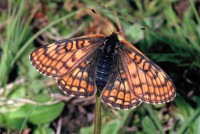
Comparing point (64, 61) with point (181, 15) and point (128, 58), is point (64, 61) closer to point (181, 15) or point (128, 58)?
point (128, 58)

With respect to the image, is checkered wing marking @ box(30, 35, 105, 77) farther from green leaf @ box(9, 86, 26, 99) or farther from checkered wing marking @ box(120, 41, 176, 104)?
green leaf @ box(9, 86, 26, 99)

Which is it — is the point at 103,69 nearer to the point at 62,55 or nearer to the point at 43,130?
the point at 62,55

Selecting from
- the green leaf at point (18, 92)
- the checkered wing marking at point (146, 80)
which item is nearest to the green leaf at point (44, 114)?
the green leaf at point (18, 92)

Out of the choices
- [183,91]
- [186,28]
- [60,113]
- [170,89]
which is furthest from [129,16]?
[170,89]

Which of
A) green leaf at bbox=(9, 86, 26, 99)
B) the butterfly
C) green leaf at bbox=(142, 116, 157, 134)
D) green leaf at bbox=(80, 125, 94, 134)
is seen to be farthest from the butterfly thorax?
green leaf at bbox=(9, 86, 26, 99)

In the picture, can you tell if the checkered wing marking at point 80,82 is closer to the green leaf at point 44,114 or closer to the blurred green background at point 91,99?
the blurred green background at point 91,99

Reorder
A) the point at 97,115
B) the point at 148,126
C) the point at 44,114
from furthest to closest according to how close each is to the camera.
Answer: the point at 44,114
the point at 148,126
the point at 97,115

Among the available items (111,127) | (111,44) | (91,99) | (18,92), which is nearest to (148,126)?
(111,127)

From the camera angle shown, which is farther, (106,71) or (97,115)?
(106,71)
